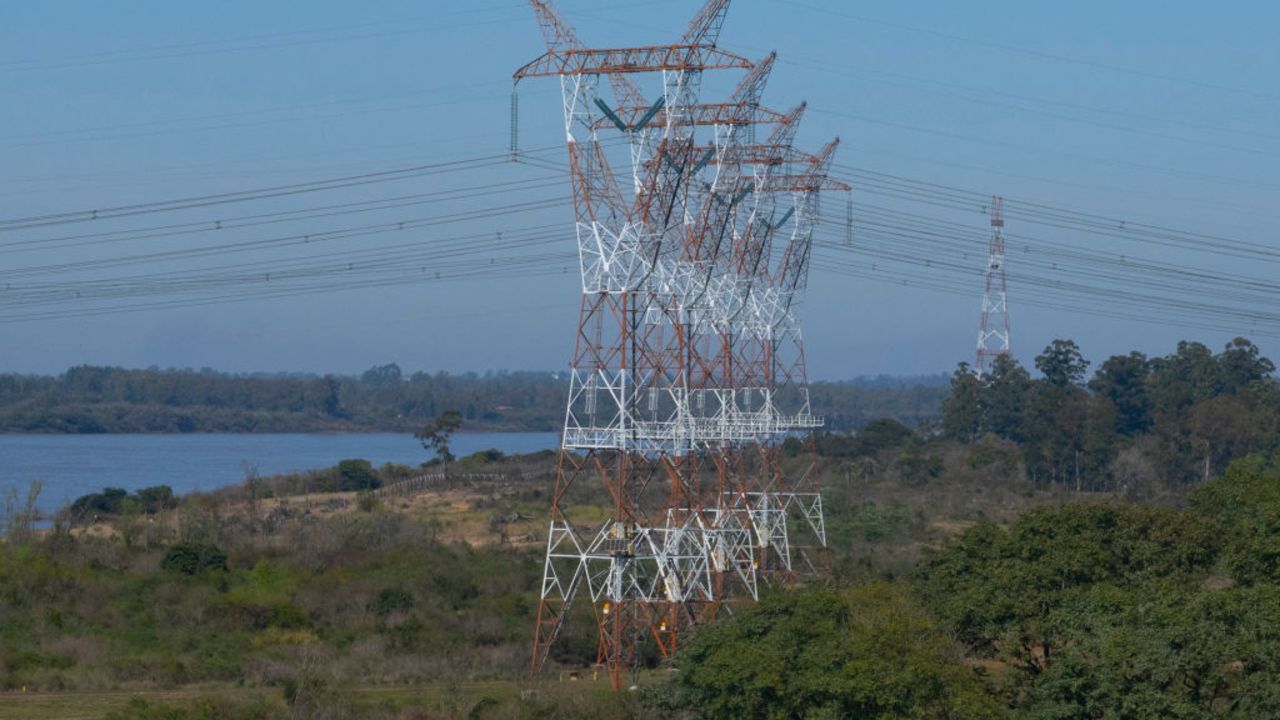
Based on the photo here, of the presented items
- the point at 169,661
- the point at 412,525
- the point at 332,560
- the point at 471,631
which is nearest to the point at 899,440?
the point at 412,525

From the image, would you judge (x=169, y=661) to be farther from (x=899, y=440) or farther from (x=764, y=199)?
(x=899, y=440)

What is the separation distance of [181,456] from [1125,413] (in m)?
80.4

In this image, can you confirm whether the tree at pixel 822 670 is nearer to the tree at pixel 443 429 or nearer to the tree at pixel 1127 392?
the tree at pixel 443 429

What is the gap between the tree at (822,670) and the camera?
85.4 ft

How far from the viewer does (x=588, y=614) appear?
4284 centimetres

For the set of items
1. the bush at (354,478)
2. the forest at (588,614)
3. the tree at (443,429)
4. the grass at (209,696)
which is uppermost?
the tree at (443,429)

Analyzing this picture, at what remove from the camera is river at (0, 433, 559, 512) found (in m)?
100

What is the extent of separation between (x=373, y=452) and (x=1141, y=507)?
126871 millimetres

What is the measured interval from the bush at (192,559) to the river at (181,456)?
29.8 meters

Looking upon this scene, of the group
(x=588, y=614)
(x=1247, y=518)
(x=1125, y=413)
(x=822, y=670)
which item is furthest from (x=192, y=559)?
(x=1125, y=413)

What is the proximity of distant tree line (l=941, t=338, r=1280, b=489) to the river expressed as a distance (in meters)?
39.3

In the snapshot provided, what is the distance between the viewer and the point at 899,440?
98.8 metres

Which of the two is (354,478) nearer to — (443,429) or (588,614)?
(443,429)

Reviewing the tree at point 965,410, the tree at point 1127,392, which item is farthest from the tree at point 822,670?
the tree at point 965,410
